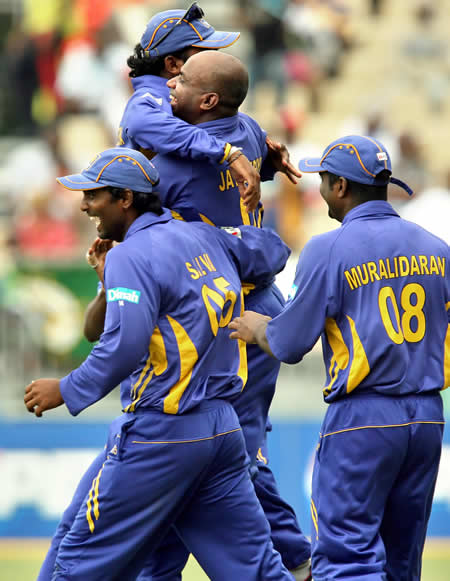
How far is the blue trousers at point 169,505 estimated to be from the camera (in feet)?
13.7

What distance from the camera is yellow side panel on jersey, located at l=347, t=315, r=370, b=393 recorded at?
167 inches

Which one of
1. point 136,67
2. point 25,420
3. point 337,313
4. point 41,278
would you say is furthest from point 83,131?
point 337,313

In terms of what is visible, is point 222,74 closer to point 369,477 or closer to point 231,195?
point 231,195

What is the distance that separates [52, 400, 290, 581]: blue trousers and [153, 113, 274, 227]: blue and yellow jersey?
92cm

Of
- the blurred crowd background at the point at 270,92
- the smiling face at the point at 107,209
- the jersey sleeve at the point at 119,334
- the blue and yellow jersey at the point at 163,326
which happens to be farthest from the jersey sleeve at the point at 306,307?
the blurred crowd background at the point at 270,92

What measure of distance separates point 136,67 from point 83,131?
7.18 m

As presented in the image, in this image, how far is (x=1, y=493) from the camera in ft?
29.4

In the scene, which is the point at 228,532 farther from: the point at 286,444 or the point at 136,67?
the point at 286,444

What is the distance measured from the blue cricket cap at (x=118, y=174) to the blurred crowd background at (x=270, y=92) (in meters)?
6.41

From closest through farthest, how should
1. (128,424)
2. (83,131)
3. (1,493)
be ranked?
(128,424) < (1,493) < (83,131)

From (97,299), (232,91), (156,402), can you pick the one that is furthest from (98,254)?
(156,402)

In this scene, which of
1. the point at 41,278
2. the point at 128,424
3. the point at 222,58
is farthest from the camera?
the point at 41,278

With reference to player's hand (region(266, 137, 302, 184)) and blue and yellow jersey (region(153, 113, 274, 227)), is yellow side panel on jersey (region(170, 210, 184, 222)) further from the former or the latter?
player's hand (region(266, 137, 302, 184))

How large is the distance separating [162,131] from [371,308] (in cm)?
117
